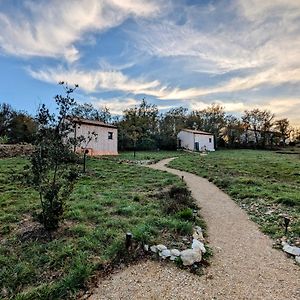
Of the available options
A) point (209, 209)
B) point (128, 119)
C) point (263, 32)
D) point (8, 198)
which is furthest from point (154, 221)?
point (128, 119)

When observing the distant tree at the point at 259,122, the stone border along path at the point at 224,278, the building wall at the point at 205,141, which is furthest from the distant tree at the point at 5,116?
the distant tree at the point at 259,122

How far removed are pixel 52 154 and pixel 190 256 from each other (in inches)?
162

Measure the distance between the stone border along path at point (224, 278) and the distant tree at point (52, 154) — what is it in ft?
8.65

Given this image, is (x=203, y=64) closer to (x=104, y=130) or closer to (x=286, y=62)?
(x=286, y=62)

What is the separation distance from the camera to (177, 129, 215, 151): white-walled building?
43463 mm

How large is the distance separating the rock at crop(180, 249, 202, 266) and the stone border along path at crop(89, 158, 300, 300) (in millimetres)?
247

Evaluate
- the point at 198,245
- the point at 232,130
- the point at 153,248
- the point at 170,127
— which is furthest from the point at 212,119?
the point at 153,248

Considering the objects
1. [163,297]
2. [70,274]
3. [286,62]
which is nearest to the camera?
[163,297]

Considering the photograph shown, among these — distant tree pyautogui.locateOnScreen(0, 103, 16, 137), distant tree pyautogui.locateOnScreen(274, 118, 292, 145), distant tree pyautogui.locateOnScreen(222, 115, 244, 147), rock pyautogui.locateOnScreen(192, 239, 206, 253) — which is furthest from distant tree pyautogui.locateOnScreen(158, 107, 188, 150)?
rock pyautogui.locateOnScreen(192, 239, 206, 253)

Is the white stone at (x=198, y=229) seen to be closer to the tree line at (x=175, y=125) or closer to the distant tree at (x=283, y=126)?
the tree line at (x=175, y=125)

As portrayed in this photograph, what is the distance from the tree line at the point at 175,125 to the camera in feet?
117

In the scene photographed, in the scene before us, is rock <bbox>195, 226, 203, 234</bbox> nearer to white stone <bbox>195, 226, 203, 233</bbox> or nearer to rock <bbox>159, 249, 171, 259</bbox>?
white stone <bbox>195, 226, 203, 233</bbox>

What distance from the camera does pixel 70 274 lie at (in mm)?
4660

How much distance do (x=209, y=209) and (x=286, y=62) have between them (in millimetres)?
10003
